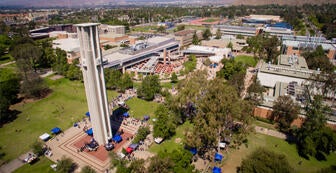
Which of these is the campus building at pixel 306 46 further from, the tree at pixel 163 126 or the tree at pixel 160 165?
the tree at pixel 160 165

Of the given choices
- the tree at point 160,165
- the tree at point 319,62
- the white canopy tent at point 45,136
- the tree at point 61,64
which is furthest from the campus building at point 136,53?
the tree at point 319,62

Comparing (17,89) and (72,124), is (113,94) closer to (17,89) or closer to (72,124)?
(72,124)

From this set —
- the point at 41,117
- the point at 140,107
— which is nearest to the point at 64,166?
the point at 41,117

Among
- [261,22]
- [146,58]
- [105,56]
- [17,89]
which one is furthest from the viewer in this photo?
[261,22]

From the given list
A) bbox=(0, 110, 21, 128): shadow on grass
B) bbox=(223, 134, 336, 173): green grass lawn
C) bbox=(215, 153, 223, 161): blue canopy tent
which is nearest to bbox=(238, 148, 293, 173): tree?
bbox=(223, 134, 336, 173): green grass lawn

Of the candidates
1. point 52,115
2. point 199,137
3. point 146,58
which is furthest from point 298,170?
point 146,58

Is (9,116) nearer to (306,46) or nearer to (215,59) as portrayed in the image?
(215,59)
